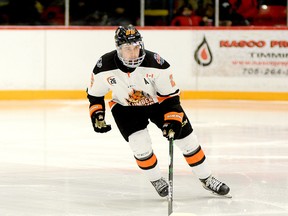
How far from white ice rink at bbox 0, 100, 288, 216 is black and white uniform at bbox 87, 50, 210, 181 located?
302mm

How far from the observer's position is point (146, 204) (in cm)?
464

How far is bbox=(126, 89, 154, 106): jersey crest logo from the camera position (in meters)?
4.61

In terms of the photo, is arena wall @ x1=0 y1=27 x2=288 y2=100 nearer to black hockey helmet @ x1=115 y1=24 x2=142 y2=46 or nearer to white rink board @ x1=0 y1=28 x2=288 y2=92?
white rink board @ x1=0 y1=28 x2=288 y2=92

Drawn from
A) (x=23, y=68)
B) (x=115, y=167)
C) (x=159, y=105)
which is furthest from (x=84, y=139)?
(x=23, y=68)

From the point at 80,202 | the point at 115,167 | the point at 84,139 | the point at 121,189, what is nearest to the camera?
the point at 80,202

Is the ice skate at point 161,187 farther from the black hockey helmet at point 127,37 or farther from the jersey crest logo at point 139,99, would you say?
the black hockey helmet at point 127,37

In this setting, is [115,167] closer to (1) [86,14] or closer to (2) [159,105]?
(2) [159,105]

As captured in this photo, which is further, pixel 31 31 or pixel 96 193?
pixel 31 31

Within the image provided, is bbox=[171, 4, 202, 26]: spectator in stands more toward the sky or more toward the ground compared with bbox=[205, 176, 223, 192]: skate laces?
more toward the sky

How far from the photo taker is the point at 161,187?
475 cm

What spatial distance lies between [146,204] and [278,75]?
6201 millimetres

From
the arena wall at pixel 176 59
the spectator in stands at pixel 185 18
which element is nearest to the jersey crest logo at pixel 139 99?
the arena wall at pixel 176 59

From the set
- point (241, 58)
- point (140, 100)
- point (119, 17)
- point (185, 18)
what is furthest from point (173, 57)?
point (140, 100)

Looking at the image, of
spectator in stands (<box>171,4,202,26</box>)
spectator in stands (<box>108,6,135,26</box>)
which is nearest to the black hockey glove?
spectator in stands (<box>171,4,202,26</box>)
